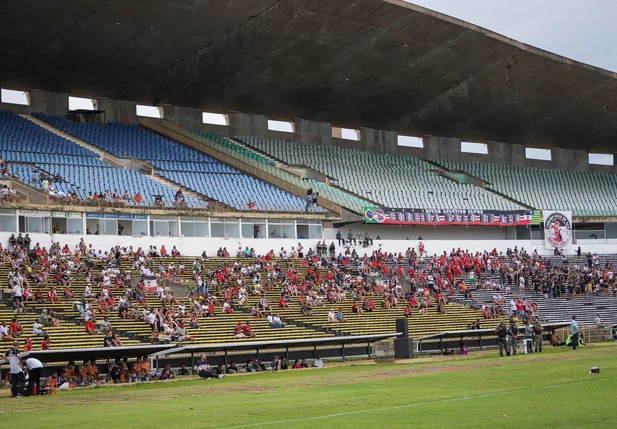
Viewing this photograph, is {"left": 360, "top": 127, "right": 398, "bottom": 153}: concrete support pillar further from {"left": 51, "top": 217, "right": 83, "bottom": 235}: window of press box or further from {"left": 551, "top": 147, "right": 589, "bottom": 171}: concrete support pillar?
{"left": 51, "top": 217, "right": 83, "bottom": 235}: window of press box

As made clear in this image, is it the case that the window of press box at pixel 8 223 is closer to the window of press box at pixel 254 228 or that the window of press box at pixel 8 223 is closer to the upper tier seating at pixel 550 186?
the window of press box at pixel 254 228

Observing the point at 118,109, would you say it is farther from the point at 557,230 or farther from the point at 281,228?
the point at 557,230

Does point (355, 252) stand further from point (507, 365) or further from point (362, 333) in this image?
point (507, 365)

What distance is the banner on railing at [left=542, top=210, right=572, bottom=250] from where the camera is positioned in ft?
209

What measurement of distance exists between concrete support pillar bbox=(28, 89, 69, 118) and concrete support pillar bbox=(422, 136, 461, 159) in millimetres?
27195

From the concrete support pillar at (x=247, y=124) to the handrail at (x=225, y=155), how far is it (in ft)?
13.2

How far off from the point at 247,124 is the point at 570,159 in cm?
2888

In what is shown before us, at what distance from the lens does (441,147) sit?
75.9 m

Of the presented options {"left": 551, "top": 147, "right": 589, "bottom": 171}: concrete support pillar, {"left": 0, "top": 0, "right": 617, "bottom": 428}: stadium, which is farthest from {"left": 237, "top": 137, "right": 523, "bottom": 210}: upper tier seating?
{"left": 551, "top": 147, "right": 589, "bottom": 171}: concrete support pillar

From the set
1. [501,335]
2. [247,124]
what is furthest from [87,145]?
[501,335]

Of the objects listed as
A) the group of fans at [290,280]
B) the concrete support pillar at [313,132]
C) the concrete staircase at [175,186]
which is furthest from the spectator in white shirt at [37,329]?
the concrete support pillar at [313,132]

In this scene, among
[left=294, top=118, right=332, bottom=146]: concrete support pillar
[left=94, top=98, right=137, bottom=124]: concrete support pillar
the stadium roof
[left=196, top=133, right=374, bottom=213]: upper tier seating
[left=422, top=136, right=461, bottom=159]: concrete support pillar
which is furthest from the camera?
[left=422, top=136, right=461, bottom=159]: concrete support pillar

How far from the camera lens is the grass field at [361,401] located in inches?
637

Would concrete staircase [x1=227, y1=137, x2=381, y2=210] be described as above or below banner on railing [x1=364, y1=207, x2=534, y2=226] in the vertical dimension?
A: above
